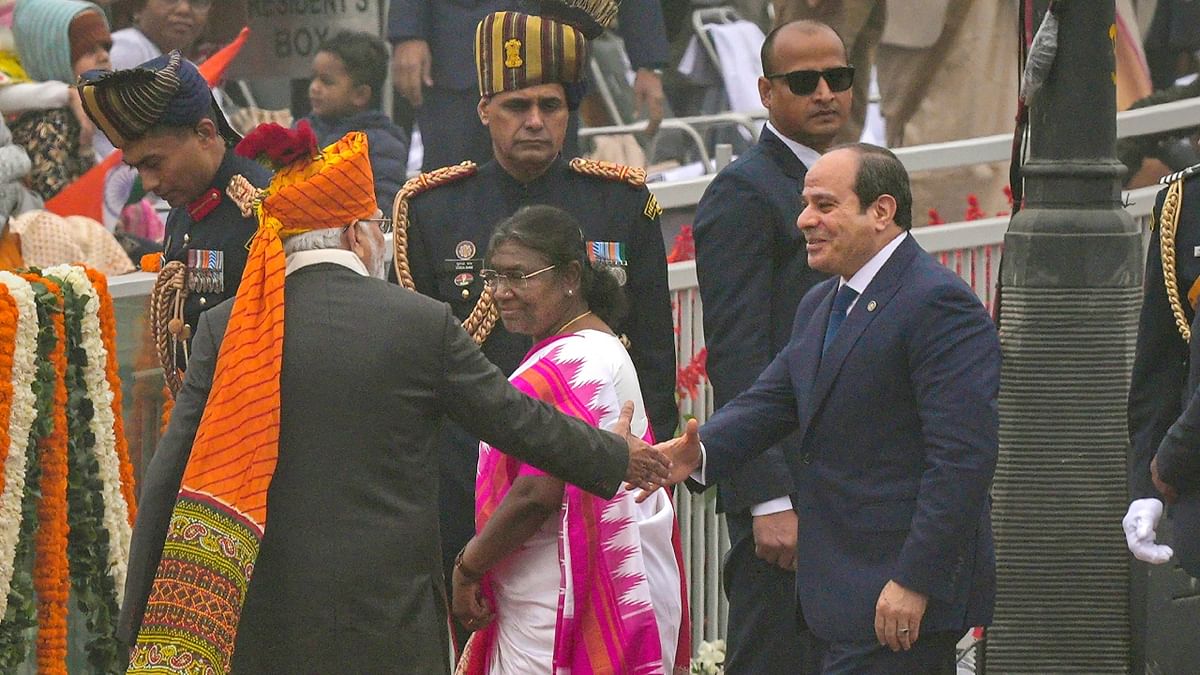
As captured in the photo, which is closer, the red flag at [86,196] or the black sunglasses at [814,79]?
the black sunglasses at [814,79]

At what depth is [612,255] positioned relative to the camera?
600 centimetres

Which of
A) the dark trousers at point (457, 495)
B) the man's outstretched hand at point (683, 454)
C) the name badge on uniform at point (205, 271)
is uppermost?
the name badge on uniform at point (205, 271)

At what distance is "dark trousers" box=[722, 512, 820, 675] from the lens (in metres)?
5.80

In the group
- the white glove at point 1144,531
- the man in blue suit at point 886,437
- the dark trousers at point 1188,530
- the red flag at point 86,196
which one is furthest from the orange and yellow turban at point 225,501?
the red flag at point 86,196

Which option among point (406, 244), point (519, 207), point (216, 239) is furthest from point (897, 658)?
point (216, 239)

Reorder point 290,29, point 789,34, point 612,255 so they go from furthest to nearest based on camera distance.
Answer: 1. point 290,29
2. point 789,34
3. point 612,255

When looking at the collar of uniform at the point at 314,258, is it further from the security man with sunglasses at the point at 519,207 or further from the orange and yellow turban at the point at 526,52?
the orange and yellow turban at the point at 526,52

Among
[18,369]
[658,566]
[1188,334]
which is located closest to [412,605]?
[658,566]

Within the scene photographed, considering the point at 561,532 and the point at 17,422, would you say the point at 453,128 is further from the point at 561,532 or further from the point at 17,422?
the point at 561,532

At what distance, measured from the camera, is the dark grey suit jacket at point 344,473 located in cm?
450

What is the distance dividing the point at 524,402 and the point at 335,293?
49 cm

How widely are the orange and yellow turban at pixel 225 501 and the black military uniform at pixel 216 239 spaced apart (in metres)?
1.36

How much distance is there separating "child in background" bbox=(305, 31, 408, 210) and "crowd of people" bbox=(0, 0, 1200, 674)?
307cm

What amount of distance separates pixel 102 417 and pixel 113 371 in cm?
18
